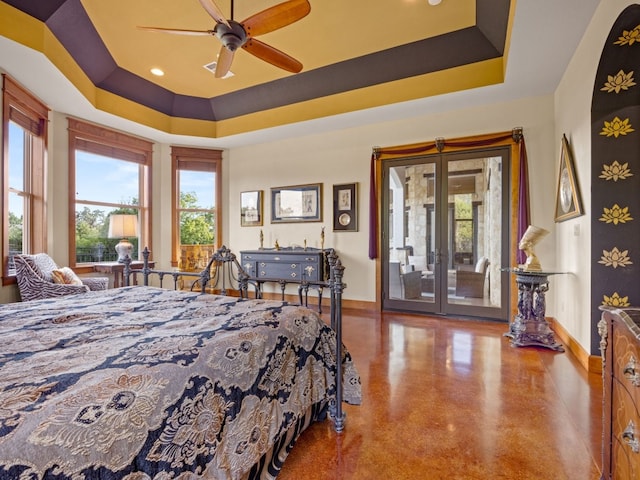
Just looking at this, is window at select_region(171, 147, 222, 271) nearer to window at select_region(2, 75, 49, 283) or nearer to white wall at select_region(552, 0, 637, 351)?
window at select_region(2, 75, 49, 283)

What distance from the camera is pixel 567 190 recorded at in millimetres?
3479

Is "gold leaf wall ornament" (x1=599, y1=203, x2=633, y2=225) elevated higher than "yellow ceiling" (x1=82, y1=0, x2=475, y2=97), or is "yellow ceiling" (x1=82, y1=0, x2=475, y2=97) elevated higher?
"yellow ceiling" (x1=82, y1=0, x2=475, y2=97)

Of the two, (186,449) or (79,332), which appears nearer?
(186,449)

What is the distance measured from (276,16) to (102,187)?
14.2 feet

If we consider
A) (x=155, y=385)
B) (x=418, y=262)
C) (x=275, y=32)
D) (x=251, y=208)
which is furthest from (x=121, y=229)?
(x=155, y=385)

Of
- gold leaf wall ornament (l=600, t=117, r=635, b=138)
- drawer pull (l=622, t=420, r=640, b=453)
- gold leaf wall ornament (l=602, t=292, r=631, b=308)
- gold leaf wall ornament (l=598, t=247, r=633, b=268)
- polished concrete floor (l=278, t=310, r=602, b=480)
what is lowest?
polished concrete floor (l=278, t=310, r=602, b=480)

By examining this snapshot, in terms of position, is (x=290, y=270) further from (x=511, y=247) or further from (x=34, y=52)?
(x=34, y=52)

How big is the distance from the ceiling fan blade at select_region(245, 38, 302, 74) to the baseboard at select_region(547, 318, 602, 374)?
12.2ft

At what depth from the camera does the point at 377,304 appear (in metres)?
5.19

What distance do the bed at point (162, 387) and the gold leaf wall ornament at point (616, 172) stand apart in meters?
2.66

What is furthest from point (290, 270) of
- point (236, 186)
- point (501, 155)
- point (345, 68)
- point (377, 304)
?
point (501, 155)

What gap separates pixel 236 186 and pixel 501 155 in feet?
14.8

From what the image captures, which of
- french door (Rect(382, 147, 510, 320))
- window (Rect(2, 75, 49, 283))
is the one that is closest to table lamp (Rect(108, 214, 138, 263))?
window (Rect(2, 75, 49, 283))

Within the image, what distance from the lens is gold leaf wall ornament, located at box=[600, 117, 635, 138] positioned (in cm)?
268
